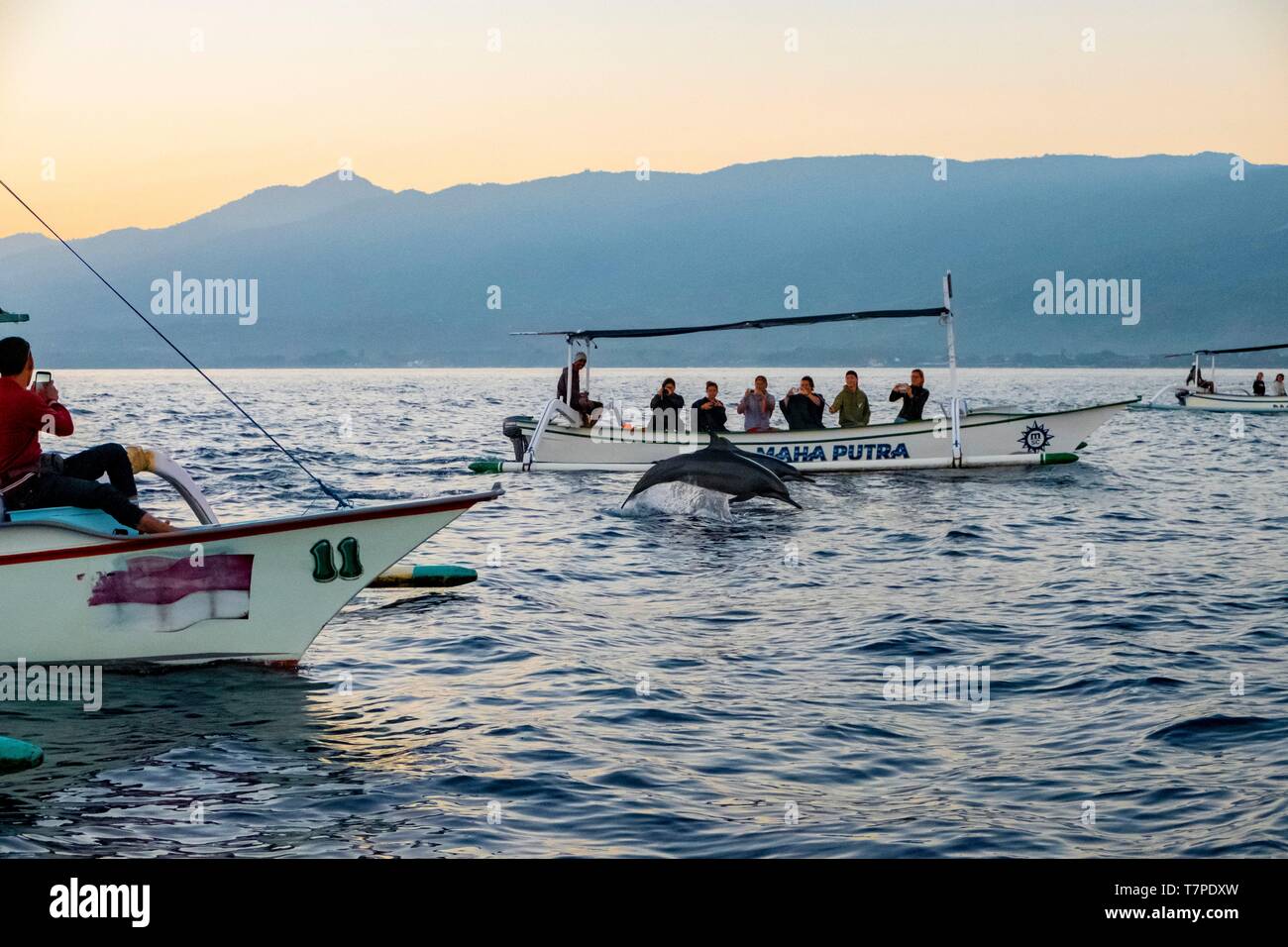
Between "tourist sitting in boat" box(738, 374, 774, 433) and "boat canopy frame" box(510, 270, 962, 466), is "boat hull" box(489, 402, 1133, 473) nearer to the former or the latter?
"boat canopy frame" box(510, 270, 962, 466)

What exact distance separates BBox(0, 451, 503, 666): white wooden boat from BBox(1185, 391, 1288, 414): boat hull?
161 ft

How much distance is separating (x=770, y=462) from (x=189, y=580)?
50.2ft

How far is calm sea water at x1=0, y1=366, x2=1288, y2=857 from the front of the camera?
23.2 ft

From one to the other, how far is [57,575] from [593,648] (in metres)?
4.51

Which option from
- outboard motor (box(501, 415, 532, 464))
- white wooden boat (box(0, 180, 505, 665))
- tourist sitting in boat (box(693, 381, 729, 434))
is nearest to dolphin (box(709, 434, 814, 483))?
tourist sitting in boat (box(693, 381, 729, 434))

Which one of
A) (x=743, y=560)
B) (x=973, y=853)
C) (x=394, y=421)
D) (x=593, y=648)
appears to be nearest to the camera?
(x=973, y=853)

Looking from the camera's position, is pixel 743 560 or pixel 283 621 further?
pixel 743 560

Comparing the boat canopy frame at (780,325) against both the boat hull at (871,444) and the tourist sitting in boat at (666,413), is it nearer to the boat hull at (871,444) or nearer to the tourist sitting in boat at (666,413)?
the boat hull at (871,444)

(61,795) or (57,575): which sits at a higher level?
(57,575)

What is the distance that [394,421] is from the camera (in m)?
59.8

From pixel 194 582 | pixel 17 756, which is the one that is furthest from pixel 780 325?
pixel 17 756

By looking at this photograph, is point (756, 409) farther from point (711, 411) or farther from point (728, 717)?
point (728, 717)
